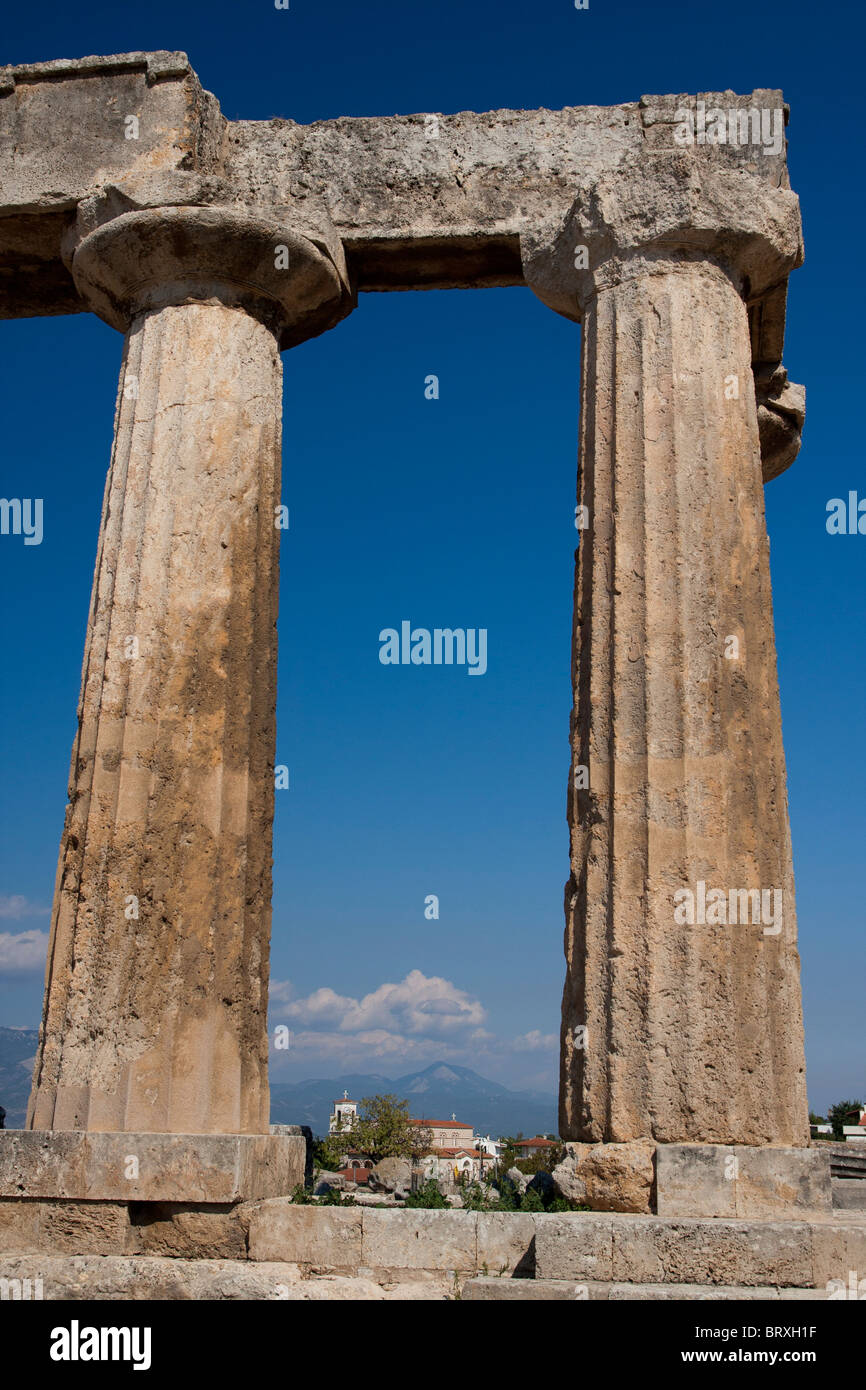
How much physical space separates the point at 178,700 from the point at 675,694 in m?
4.07

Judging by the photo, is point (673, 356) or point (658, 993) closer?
point (658, 993)

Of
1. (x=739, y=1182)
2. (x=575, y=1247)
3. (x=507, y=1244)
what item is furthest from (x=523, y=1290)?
(x=739, y=1182)

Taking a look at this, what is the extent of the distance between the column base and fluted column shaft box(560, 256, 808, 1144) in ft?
8.23

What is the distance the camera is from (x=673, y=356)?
424 inches

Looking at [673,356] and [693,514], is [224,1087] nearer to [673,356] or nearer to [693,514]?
[693,514]

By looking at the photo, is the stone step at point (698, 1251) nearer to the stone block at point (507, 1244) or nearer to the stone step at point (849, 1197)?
the stone block at point (507, 1244)

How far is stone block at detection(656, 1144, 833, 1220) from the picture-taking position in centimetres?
848

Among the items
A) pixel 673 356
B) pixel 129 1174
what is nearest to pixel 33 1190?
pixel 129 1174

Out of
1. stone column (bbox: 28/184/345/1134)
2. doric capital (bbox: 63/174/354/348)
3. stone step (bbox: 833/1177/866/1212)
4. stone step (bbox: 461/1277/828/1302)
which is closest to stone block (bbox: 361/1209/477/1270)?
stone step (bbox: 461/1277/828/1302)

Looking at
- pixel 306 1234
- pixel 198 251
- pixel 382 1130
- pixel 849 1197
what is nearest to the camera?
pixel 306 1234

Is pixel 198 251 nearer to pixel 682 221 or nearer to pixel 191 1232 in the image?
pixel 682 221

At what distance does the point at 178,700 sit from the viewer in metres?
10.6

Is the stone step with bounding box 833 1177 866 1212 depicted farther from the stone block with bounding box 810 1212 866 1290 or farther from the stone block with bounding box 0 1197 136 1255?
the stone block with bounding box 0 1197 136 1255
